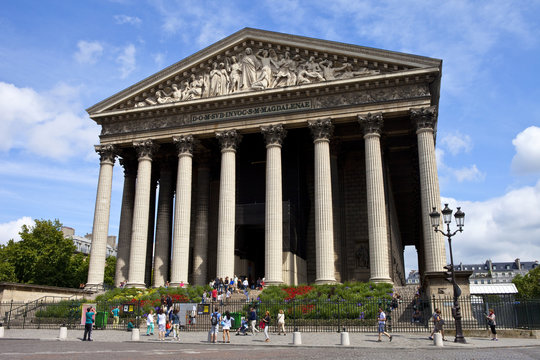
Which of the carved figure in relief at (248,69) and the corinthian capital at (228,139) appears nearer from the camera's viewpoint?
the corinthian capital at (228,139)

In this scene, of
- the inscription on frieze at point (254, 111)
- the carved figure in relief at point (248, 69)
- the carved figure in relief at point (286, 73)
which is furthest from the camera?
the carved figure in relief at point (248, 69)

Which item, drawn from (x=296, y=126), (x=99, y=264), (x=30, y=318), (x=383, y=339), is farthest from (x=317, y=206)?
(x=30, y=318)

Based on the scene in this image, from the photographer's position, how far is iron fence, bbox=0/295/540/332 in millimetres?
23828

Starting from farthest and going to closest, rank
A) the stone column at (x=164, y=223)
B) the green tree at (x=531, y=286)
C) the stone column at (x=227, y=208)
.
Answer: the green tree at (x=531, y=286), the stone column at (x=164, y=223), the stone column at (x=227, y=208)

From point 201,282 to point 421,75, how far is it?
71.5ft

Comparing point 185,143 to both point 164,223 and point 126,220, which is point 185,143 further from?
point 126,220

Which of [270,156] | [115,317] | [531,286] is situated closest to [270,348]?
[115,317]

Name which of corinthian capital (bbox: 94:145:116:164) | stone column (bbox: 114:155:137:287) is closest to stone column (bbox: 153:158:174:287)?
stone column (bbox: 114:155:137:287)

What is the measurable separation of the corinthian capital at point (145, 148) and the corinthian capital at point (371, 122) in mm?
16408

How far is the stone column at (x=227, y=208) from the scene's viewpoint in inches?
1348

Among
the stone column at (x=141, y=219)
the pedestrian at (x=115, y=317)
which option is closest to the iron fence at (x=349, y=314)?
the pedestrian at (x=115, y=317)

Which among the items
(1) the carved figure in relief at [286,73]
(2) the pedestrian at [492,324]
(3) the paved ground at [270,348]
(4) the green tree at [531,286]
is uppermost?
(1) the carved figure in relief at [286,73]

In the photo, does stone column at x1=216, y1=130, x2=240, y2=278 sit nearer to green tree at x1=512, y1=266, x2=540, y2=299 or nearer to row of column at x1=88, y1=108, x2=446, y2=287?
row of column at x1=88, y1=108, x2=446, y2=287

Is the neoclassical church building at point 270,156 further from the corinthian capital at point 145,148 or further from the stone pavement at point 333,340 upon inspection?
the stone pavement at point 333,340
